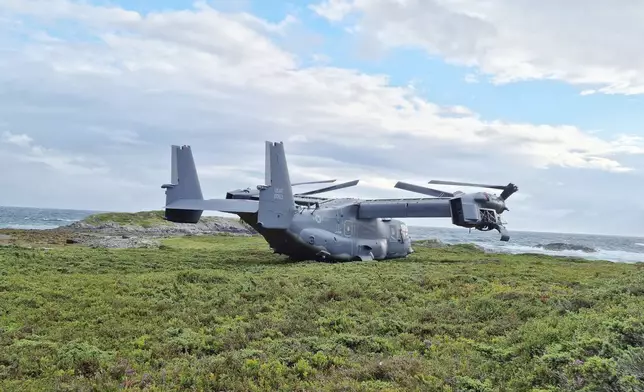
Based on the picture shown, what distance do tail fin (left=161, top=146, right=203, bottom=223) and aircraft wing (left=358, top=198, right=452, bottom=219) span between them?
10.2m

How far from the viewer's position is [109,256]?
25.9m

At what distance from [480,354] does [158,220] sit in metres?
67.2

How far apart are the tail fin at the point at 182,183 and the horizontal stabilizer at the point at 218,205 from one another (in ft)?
1.38

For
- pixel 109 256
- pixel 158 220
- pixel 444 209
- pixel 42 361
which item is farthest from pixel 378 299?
pixel 158 220

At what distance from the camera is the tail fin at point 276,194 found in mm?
25000

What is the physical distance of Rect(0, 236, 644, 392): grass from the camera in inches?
301

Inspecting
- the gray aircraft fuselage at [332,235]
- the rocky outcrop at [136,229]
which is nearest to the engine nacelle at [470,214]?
the gray aircraft fuselage at [332,235]

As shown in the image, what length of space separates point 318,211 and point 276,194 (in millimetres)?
3325

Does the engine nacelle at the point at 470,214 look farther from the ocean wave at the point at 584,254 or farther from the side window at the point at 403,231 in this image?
the ocean wave at the point at 584,254

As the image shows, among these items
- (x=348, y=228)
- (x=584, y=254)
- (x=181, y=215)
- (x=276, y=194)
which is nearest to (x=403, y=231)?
(x=348, y=228)

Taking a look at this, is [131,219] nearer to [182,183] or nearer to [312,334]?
[182,183]

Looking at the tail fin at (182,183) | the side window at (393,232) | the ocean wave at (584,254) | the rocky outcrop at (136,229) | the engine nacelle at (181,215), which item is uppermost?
the tail fin at (182,183)

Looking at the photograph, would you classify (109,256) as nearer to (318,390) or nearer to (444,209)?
(444,209)

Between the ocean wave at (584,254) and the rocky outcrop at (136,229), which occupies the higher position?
the rocky outcrop at (136,229)
